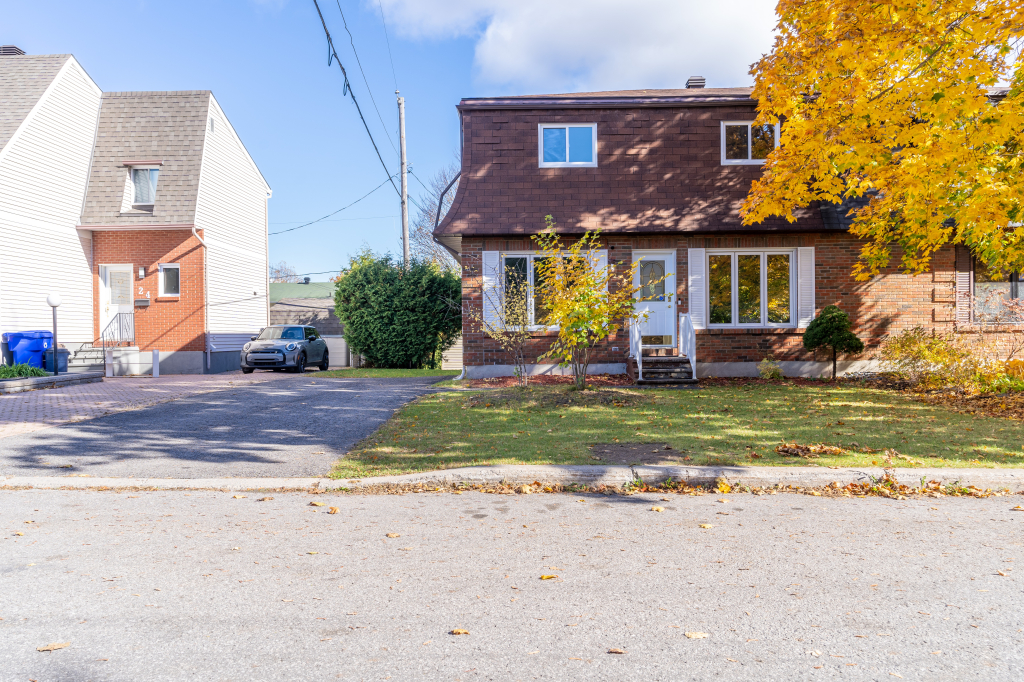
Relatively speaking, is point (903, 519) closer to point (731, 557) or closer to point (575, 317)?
point (731, 557)

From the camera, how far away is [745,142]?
1516cm

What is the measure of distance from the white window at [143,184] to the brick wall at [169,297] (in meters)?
1.26

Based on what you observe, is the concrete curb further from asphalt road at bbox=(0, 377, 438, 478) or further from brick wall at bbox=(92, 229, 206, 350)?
brick wall at bbox=(92, 229, 206, 350)

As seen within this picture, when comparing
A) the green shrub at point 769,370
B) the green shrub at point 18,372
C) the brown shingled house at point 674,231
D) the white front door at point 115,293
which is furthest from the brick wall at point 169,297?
the green shrub at point 769,370

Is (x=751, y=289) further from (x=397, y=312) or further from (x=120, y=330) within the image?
(x=120, y=330)

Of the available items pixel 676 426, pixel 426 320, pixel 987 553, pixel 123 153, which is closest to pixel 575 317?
pixel 676 426

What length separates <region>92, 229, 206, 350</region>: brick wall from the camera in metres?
21.5

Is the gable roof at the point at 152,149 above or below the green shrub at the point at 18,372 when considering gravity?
above

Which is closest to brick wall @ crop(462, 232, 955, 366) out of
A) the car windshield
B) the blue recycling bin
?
the car windshield

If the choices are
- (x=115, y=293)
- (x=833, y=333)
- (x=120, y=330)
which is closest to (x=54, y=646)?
(x=833, y=333)

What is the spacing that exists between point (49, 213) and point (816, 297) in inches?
871

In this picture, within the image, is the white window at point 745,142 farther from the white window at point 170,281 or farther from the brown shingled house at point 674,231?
the white window at point 170,281

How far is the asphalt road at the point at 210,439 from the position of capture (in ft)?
22.4

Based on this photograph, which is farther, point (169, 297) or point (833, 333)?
point (169, 297)
